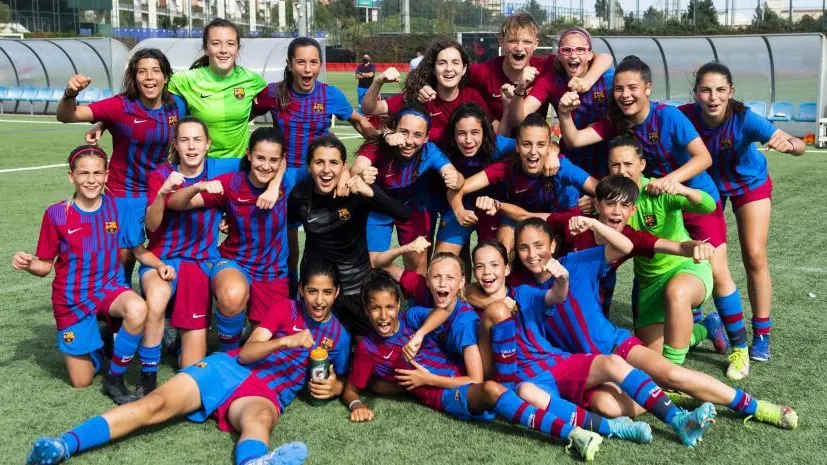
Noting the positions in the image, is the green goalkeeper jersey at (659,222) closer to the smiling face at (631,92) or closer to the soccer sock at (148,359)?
the smiling face at (631,92)

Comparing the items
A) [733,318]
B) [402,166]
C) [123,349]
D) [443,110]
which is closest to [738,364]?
[733,318]

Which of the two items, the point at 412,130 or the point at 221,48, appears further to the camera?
the point at 221,48

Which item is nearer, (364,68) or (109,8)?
(364,68)

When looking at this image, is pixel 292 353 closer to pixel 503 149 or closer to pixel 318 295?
pixel 318 295

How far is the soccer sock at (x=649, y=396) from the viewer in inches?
157

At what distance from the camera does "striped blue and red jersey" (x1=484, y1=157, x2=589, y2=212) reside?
5.22m

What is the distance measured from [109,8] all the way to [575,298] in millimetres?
76531

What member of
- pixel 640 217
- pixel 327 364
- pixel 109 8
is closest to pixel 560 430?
pixel 327 364

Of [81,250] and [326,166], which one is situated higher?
[326,166]

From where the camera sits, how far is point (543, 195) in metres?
5.27

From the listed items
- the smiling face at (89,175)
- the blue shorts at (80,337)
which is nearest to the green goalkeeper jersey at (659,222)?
the smiling face at (89,175)

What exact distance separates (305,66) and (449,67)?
92 centimetres

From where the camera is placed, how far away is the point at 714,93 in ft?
16.4

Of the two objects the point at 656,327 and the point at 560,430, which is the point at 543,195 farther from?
the point at 560,430
